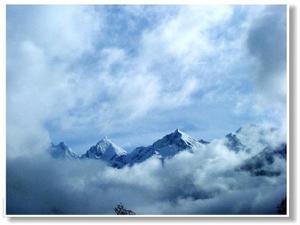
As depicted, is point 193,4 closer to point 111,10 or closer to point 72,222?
point 111,10

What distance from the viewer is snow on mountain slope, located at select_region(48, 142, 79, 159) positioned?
351cm

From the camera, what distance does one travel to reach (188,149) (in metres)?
3.52

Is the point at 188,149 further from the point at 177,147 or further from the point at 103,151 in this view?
the point at 103,151

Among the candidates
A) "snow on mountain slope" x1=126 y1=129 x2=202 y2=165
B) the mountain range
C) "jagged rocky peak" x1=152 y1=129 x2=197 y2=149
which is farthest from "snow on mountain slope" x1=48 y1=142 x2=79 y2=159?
"jagged rocky peak" x1=152 y1=129 x2=197 y2=149

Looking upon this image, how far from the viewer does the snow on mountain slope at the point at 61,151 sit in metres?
3.51

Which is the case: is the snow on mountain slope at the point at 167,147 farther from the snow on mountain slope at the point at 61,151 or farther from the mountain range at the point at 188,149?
the snow on mountain slope at the point at 61,151

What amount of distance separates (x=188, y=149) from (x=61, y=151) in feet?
2.74

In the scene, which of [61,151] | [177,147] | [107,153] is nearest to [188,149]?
[177,147]

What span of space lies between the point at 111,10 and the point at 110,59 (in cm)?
32

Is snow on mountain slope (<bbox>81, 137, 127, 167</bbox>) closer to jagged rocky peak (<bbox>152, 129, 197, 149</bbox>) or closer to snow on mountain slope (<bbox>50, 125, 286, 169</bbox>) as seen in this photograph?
snow on mountain slope (<bbox>50, 125, 286, 169</bbox>)

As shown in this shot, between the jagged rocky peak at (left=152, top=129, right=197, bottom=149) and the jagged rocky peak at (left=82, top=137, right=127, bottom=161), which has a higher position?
the jagged rocky peak at (left=152, top=129, right=197, bottom=149)

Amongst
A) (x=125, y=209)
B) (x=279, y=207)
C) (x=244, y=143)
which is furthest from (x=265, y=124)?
(x=125, y=209)

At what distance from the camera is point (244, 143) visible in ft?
11.5

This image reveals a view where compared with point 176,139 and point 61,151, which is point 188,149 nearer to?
point 176,139
